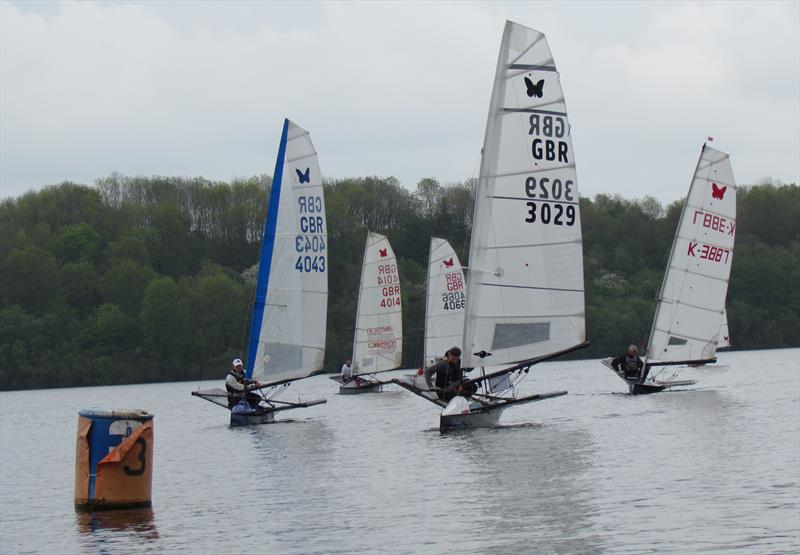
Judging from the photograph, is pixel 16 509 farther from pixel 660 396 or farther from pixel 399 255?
pixel 399 255

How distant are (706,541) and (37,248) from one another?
92008 mm

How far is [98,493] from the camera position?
1816 centimetres

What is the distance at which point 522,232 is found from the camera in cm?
2798

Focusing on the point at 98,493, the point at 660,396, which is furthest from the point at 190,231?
the point at 98,493

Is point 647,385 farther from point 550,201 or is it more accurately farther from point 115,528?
point 115,528

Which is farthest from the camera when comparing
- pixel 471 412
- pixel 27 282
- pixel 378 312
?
pixel 27 282

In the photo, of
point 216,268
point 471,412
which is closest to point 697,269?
point 471,412

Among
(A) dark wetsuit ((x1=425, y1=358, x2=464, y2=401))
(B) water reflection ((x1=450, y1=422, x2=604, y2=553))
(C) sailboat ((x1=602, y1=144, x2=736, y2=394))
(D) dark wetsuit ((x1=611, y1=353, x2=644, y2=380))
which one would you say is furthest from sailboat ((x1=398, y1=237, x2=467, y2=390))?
(B) water reflection ((x1=450, y1=422, x2=604, y2=553))

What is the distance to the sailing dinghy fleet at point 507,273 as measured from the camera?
91.8ft

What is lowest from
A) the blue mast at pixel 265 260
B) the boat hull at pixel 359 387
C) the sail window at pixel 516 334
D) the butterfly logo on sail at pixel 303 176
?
the boat hull at pixel 359 387

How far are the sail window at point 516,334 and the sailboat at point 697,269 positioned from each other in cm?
1426

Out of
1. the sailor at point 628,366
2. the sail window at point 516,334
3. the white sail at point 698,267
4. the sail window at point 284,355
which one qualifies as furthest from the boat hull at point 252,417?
the white sail at point 698,267

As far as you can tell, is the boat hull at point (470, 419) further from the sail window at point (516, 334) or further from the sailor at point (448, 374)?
the sail window at point (516, 334)

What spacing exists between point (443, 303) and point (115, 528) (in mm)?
33914
